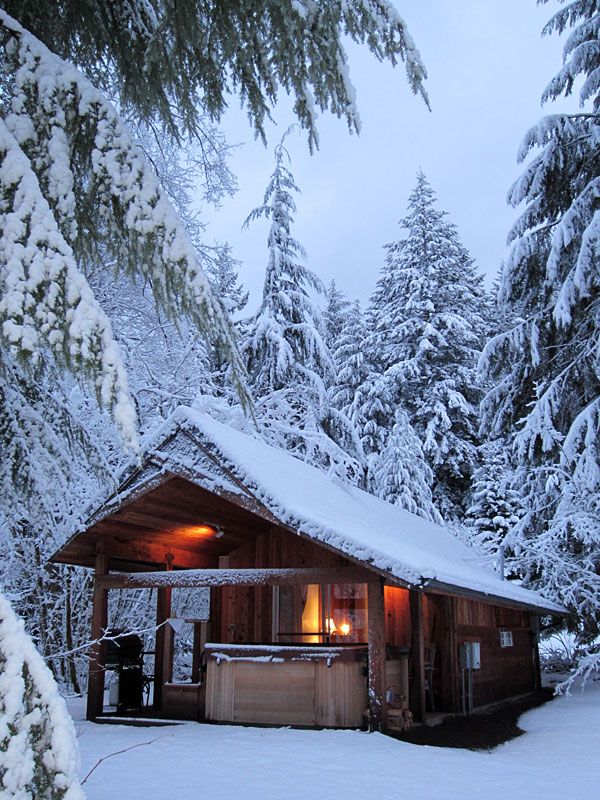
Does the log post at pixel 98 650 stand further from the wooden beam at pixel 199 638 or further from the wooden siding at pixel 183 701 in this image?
the wooden beam at pixel 199 638

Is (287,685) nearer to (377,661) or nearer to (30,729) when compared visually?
(377,661)

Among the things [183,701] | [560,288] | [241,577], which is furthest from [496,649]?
[560,288]

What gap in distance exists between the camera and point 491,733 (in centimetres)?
1095

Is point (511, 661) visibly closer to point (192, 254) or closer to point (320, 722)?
point (320, 722)

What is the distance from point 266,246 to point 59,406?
17.2 m

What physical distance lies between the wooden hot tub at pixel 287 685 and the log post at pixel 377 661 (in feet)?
1.69

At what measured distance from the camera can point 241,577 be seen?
1088cm

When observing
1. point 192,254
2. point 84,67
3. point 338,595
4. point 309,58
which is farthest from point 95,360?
point 338,595

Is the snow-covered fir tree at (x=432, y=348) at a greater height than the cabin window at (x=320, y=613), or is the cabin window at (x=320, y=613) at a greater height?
the snow-covered fir tree at (x=432, y=348)

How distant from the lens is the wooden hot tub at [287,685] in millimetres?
10250

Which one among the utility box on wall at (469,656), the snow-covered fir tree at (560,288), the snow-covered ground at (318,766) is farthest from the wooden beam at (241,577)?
the snow-covered fir tree at (560,288)

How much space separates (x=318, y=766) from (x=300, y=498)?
3914 millimetres

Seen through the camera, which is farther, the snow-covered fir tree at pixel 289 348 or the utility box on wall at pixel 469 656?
the snow-covered fir tree at pixel 289 348

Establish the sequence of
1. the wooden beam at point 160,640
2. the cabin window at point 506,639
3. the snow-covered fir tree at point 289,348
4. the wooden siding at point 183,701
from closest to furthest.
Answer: the wooden siding at point 183,701 < the wooden beam at point 160,640 < the cabin window at point 506,639 < the snow-covered fir tree at point 289,348
